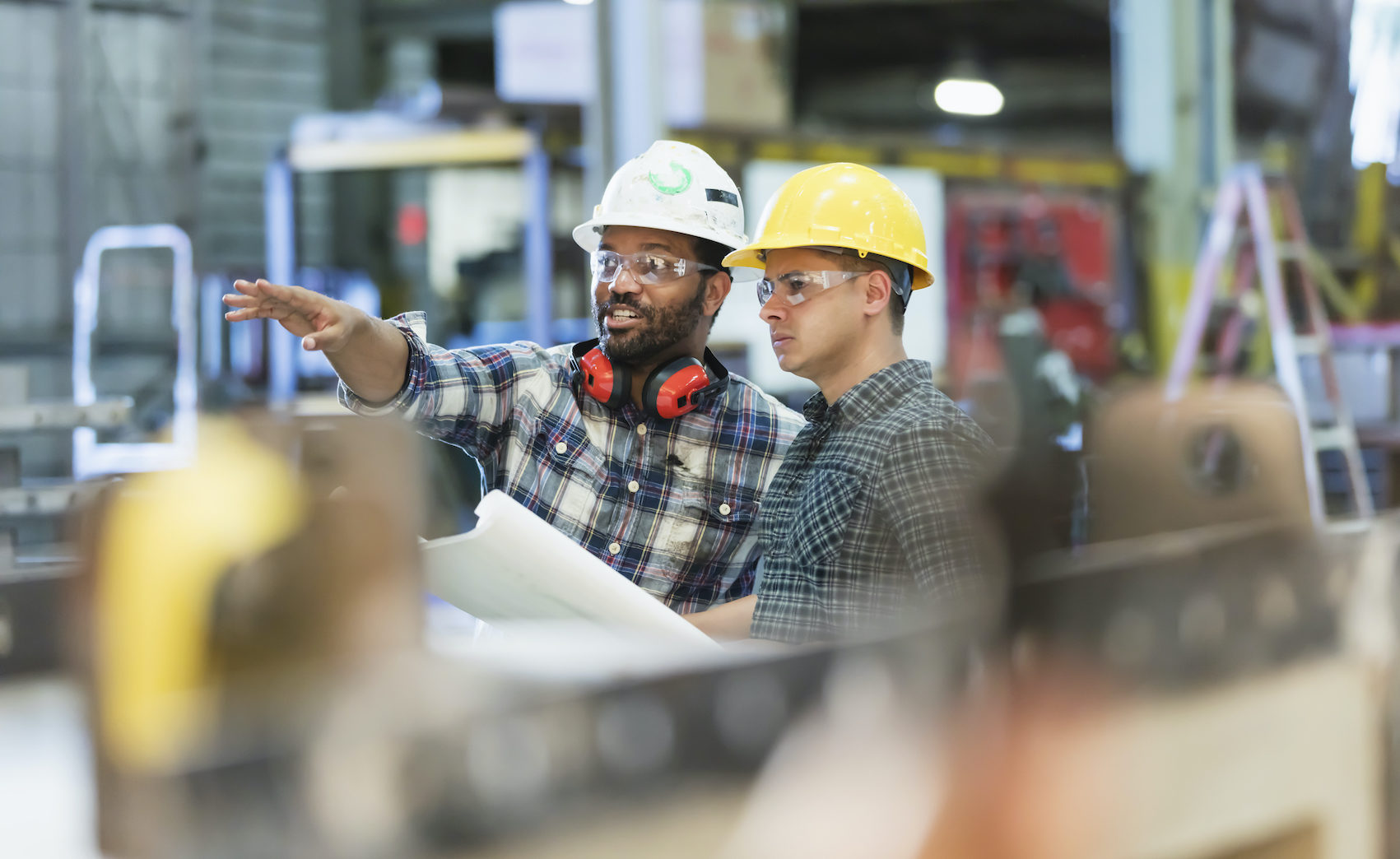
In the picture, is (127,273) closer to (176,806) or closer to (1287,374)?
(1287,374)

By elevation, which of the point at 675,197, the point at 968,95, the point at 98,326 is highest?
the point at 968,95

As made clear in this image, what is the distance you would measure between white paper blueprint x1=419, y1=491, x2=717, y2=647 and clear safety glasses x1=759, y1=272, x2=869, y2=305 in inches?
24.8

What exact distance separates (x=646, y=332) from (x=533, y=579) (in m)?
0.82

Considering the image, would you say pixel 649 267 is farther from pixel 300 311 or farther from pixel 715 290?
pixel 300 311

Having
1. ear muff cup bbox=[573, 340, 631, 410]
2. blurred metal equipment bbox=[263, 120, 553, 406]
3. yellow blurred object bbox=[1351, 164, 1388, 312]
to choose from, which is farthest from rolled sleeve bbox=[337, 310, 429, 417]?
yellow blurred object bbox=[1351, 164, 1388, 312]

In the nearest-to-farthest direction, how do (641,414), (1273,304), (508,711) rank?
(508,711), (641,414), (1273,304)

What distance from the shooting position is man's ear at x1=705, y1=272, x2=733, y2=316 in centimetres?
243

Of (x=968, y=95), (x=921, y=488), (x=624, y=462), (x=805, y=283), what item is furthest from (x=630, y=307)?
(x=968, y=95)

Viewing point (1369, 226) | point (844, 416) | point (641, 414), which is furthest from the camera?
point (1369, 226)

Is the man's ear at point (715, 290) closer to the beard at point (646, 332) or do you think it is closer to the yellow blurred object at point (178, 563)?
the beard at point (646, 332)

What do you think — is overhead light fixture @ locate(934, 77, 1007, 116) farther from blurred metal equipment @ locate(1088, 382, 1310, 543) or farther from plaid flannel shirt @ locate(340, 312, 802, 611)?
blurred metal equipment @ locate(1088, 382, 1310, 543)

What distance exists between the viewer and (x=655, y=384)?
232 centimetres

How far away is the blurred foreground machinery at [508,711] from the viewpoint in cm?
45

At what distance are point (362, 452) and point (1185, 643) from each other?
1.43 feet
